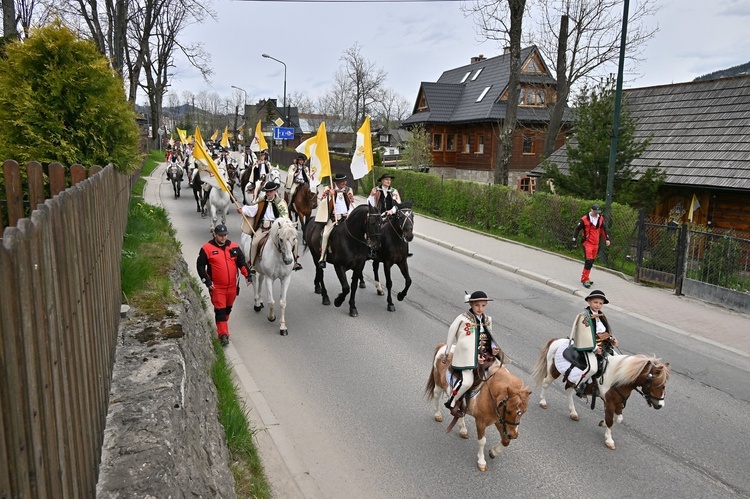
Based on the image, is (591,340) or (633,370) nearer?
(633,370)

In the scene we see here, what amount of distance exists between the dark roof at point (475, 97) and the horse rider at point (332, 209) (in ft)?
95.3

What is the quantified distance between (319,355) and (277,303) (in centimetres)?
293

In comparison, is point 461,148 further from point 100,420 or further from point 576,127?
point 100,420

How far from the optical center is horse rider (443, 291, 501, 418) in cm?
627

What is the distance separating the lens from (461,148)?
44.6 m

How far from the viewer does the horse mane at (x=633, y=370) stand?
614 centimetres

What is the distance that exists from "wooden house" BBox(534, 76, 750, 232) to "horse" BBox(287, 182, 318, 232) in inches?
401

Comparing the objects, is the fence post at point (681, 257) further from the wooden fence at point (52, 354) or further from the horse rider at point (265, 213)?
the wooden fence at point (52, 354)

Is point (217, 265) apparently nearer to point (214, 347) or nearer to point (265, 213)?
point (214, 347)

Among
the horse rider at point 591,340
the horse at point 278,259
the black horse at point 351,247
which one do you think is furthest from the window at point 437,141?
the horse rider at point 591,340

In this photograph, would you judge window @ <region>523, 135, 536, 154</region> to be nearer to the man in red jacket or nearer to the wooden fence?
the man in red jacket

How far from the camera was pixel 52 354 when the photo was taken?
254cm

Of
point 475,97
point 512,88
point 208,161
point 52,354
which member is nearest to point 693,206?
point 512,88

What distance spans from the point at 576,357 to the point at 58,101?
7287 millimetres
